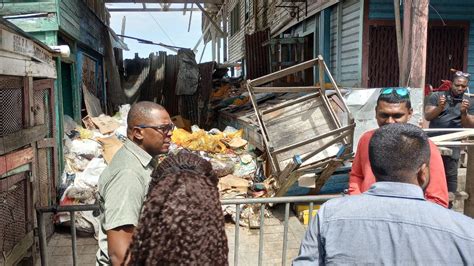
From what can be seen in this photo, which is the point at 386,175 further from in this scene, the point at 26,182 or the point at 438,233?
the point at 26,182

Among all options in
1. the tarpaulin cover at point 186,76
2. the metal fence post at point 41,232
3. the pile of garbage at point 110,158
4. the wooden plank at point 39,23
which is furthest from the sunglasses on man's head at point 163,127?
the tarpaulin cover at point 186,76

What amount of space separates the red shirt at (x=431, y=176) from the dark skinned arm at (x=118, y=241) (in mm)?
1424

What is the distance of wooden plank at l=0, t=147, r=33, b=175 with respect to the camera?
395cm

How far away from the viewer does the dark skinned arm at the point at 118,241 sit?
175cm

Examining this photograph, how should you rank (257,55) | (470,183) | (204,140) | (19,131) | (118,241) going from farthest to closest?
1. (257,55)
2. (204,140)
3. (19,131)
4. (470,183)
5. (118,241)

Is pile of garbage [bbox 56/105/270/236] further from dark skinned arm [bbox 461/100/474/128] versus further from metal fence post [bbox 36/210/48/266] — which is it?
metal fence post [bbox 36/210/48/266]

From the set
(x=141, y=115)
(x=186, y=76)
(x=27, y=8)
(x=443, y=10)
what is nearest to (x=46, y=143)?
(x=27, y=8)

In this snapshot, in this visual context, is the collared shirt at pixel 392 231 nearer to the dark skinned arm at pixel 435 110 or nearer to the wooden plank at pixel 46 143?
the dark skinned arm at pixel 435 110

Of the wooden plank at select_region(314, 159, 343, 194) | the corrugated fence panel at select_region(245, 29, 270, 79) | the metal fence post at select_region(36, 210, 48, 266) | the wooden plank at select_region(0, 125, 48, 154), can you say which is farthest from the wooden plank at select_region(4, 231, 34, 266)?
the corrugated fence panel at select_region(245, 29, 270, 79)

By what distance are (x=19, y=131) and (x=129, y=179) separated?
125 inches

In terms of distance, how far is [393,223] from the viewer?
1.44 meters

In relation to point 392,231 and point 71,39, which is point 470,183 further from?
point 71,39

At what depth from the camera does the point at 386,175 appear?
157 centimetres

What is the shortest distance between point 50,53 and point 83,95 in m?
4.21
